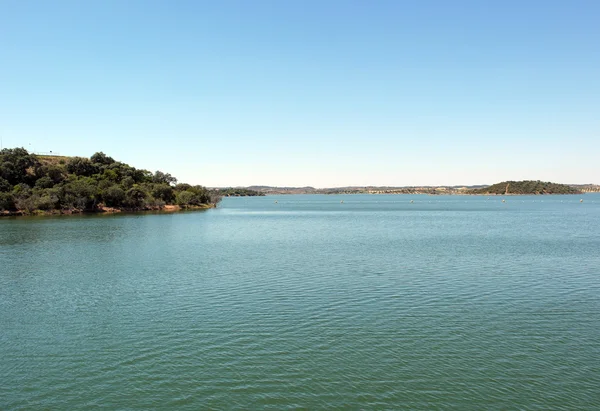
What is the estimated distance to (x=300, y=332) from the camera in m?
21.9

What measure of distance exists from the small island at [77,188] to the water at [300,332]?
76.8 metres

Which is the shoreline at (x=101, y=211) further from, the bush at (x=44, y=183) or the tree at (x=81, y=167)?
the tree at (x=81, y=167)

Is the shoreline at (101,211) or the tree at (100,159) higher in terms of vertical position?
the tree at (100,159)

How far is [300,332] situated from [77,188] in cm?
11518

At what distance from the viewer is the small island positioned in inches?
4345

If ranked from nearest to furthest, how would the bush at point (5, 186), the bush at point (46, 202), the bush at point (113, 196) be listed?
the bush at point (46, 202) < the bush at point (5, 186) < the bush at point (113, 196)

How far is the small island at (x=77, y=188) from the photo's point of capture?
110 meters

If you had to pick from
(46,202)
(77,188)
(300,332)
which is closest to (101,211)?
(77,188)

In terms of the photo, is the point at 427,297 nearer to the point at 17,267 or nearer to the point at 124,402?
the point at 124,402

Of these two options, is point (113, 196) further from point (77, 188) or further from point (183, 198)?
point (183, 198)

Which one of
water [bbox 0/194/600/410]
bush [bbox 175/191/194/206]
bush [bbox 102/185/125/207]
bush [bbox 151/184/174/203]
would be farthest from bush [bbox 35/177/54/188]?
water [bbox 0/194/600/410]

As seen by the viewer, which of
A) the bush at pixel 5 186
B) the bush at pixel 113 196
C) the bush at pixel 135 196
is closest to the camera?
the bush at pixel 5 186

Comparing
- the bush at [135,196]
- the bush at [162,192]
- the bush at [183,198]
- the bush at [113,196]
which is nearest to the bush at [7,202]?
the bush at [113,196]

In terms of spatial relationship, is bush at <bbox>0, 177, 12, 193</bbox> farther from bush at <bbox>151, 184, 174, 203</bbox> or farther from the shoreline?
bush at <bbox>151, 184, 174, 203</bbox>
